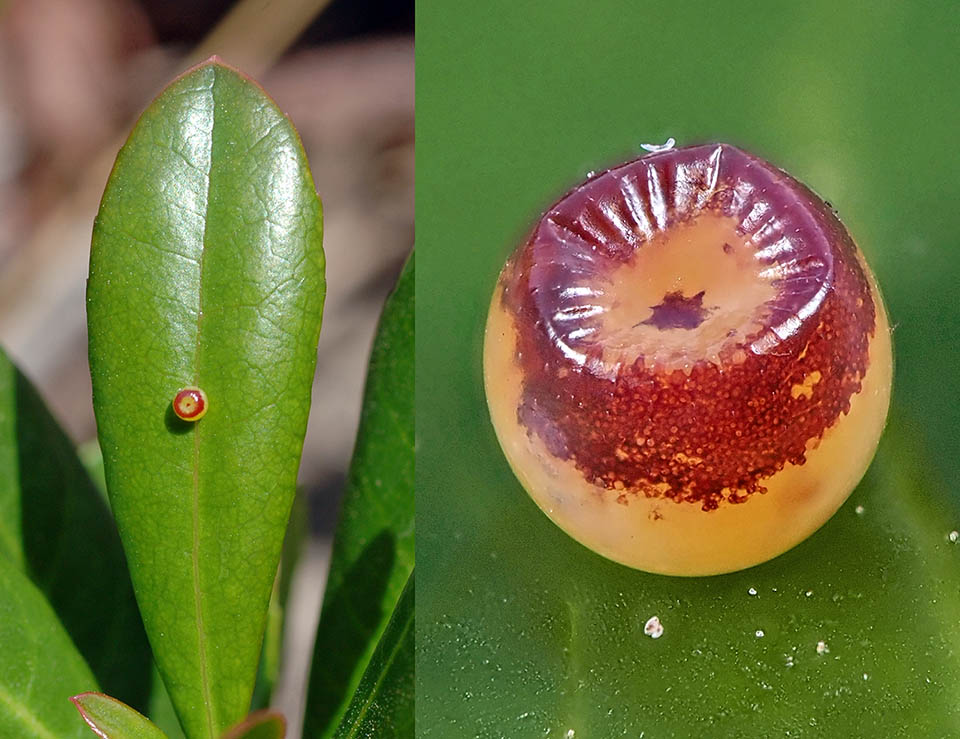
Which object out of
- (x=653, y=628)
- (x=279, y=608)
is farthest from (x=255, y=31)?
(x=653, y=628)

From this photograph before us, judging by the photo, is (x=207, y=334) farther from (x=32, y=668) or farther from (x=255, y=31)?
(x=255, y=31)

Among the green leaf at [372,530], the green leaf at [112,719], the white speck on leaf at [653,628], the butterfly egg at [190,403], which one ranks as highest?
the butterfly egg at [190,403]

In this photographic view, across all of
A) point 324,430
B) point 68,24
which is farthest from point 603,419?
point 68,24

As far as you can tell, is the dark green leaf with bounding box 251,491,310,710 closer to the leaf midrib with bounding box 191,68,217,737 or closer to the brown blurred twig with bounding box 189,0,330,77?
the leaf midrib with bounding box 191,68,217,737

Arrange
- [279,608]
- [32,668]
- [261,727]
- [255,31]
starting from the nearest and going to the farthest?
[261,727] → [32,668] → [279,608] → [255,31]

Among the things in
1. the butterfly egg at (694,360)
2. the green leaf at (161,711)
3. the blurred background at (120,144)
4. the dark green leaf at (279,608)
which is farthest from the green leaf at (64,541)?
the blurred background at (120,144)

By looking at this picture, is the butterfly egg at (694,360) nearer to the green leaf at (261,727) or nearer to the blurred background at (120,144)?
the green leaf at (261,727)

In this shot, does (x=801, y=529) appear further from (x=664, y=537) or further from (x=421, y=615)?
(x=421, y=615)
